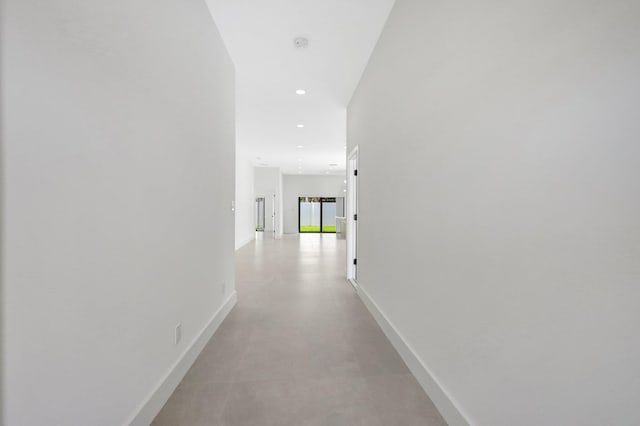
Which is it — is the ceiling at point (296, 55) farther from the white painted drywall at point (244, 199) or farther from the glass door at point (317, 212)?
the glass door at point (317, 212)

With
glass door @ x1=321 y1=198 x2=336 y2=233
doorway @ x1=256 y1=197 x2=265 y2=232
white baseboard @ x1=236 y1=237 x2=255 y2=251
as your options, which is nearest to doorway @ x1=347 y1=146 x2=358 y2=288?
white baseboard @ x1=236 y1=237 x2=255 y2=251

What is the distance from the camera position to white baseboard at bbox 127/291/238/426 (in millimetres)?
1613

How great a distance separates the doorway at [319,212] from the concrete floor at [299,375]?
11.9 meters

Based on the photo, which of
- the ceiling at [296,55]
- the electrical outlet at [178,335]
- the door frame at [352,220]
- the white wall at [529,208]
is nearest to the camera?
the white wall at [529,208]

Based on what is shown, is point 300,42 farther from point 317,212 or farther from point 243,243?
point 317,212

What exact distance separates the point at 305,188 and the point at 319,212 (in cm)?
161

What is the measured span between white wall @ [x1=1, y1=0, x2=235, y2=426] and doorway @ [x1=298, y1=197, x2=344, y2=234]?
44.4 feet

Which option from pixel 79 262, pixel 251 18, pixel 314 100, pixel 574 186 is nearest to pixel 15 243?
pixel 79 262

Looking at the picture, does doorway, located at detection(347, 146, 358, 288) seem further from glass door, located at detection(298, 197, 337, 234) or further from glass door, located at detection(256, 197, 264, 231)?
glass door, located at detection(298, 197, 337, 234)

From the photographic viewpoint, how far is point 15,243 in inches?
35.5

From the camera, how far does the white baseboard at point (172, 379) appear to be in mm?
1613

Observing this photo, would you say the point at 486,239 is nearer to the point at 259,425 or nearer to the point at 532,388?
the point at 532,388

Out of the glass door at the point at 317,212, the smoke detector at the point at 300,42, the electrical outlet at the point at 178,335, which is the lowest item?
the electrical outlet at the point at 178,335

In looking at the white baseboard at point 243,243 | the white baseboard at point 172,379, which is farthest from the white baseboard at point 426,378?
the white baseboard at point 243,243
